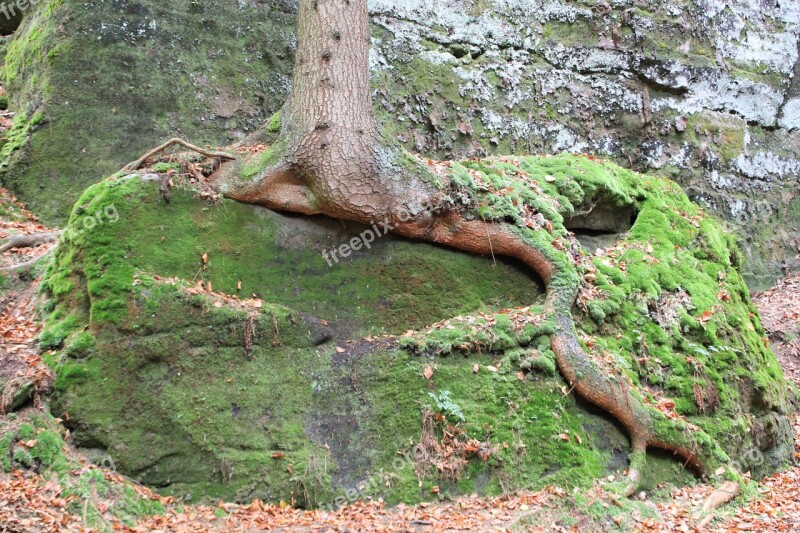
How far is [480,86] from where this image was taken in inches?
431

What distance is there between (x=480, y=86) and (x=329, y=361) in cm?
648

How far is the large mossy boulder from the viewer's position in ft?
18.2

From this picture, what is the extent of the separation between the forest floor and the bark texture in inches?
22.2

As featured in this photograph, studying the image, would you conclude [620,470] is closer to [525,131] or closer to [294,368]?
[294,368]

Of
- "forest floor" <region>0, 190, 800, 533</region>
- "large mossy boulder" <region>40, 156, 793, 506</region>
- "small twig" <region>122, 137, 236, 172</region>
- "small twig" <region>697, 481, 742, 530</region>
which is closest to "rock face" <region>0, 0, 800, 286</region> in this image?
"small twig" <region>122, 137, 236, 172</region>

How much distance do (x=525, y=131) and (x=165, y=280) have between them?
7.12m

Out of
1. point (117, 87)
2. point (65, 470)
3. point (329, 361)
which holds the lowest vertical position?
point (65, 470)

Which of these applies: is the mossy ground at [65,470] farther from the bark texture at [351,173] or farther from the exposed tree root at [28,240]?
the exposed tree root at [28,240]

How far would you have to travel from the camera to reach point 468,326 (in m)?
6.67

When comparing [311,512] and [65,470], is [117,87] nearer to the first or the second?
[65,470]

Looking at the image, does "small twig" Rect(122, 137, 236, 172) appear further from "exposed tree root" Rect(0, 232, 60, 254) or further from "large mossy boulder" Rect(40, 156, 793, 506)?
"exposed tree root" Rect(0, 232, 60, 254)

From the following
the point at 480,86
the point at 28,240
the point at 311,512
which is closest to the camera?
the point at 311,512

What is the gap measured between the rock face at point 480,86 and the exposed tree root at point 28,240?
3.23ft

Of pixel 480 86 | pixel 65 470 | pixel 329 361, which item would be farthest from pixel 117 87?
pixel 65 470
